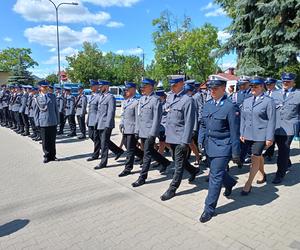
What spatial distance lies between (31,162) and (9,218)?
3728mm

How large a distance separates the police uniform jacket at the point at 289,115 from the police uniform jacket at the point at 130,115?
2.76 meters

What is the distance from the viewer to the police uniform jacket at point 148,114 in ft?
18.5

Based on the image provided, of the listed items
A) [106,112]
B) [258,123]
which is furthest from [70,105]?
[258,123]

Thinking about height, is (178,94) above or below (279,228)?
above

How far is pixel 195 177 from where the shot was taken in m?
6.09

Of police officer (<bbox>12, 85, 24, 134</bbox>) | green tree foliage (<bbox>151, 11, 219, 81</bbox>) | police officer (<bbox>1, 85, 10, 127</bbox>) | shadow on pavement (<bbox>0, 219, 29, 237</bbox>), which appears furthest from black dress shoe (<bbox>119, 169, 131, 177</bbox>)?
green tree foliage (<bbox>151, 11, 219, 81</bbox>)

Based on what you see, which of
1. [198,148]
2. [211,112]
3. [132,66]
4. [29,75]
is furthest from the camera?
[132,66]

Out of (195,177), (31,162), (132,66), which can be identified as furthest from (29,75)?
(195,177)

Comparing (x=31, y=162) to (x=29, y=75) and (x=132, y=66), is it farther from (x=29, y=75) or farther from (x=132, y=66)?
(x=132, y=66)

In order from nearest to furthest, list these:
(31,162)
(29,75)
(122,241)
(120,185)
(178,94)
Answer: (122,241) → (178,94) → (120,185) → (31,162) → (29,75)

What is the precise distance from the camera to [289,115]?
5.95 m

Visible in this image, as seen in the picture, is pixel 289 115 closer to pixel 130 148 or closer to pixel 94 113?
pixel 130 148

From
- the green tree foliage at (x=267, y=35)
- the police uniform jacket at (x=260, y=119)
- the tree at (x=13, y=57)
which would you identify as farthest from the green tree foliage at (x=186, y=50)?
the tree at (x=13, y=57)

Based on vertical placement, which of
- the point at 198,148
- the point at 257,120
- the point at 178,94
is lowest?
the point at 198,148
